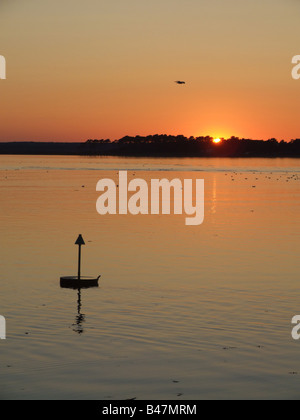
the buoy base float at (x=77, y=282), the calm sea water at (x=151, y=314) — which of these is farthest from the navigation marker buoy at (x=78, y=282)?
the calm sea water at (x=151, y=314)

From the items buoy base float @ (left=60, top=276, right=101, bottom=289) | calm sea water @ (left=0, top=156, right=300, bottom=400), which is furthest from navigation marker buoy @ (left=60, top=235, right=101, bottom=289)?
calm sea water @ (left=0, top=156, right=300, bottom=400)

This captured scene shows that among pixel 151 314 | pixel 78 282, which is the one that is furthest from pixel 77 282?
pixel 151 314

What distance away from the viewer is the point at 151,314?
22.6 meters

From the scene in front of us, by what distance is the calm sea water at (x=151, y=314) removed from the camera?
1645 centimetres

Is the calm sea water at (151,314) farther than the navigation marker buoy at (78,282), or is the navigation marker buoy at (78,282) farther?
the navigation marker buoy at (78,282)

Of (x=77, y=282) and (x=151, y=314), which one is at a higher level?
(x=77, y=282)

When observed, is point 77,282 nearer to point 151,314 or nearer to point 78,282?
point 78,282

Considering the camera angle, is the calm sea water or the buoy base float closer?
the calm sea water

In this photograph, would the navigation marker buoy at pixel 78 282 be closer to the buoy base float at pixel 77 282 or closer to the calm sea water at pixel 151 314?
the buoy base float at pixel 77 282

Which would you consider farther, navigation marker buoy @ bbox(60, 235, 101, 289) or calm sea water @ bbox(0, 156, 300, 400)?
navigation marker buoy @ bbox(60, 235, 101, 289)

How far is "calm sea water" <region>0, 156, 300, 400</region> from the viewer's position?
16453mm

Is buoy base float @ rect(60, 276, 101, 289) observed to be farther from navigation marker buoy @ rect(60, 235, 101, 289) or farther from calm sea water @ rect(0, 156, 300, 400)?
calm sea water @ rect(0, 156, 300, 400)
